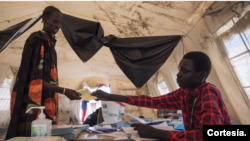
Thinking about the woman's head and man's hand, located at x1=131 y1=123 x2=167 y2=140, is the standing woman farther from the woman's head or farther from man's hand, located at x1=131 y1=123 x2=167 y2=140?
man's hand, located at x1=131 y1=123 x2=167 y2=140

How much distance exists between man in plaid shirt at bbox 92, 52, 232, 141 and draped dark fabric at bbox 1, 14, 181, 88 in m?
0.43

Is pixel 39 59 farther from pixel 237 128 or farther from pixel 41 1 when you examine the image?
pixel 41 1

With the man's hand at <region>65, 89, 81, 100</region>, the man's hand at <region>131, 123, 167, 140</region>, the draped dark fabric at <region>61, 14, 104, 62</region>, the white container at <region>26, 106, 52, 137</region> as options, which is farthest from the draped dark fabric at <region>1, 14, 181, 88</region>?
the white container at <region>26, 106, 52, 137</region>

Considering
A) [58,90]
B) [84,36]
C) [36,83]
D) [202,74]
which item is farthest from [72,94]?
[202,74]

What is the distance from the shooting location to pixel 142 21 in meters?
2.27

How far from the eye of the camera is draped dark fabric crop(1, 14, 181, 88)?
1.67 m

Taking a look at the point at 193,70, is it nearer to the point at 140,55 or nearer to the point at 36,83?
the point at 140,55

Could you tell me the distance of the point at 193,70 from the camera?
0.98 m

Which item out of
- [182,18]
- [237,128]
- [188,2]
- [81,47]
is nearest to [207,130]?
[237,128]

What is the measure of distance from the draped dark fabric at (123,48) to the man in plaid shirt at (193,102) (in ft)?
1.42

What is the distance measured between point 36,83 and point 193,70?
40.4 inches

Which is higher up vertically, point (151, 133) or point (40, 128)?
point (40, 128)

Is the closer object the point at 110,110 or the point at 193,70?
the point at 193,70

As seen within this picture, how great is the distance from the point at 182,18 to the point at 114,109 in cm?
146
